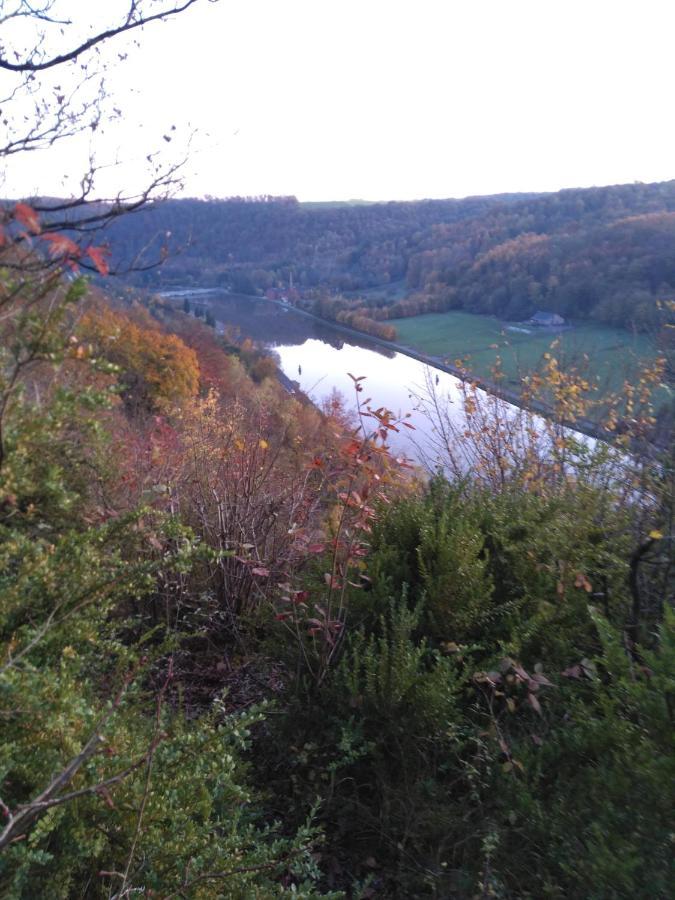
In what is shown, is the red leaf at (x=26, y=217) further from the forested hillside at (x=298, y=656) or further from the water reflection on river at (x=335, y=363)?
the water reflection on river at (x=335, y=363)

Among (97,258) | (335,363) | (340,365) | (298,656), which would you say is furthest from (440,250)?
(97,258)

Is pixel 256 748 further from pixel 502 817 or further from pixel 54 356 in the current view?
pixel 54 356

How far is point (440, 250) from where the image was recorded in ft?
139

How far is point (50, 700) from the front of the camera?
1.76 meters

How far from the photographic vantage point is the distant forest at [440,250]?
43.4 feet

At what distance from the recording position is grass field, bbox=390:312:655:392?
26.6ft

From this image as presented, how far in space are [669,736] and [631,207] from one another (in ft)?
111

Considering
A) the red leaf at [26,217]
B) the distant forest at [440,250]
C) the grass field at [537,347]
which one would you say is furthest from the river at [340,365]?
A: the distant forest at [440,250]

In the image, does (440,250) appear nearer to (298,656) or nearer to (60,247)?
(298,656)

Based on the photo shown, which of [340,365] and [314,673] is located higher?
[314,673]

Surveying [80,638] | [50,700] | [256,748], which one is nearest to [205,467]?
[256,748]

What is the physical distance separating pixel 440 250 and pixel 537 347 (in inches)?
1261

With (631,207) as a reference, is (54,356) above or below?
below

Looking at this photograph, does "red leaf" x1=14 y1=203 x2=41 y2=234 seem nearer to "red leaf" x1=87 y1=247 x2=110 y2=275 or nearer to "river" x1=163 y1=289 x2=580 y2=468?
"red leaf" x1=87 y1=247 x2=110 y2=275
